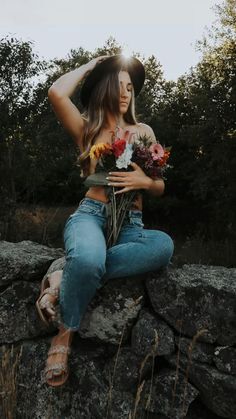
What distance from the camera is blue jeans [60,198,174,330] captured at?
2.79m

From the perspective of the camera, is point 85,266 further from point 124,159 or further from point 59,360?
point 124,159

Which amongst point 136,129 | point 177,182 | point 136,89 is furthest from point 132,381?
point 177,182

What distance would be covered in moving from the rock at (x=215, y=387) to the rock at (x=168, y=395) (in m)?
0.06

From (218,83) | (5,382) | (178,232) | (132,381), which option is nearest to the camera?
(5,382)

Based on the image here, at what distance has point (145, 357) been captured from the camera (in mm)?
2859

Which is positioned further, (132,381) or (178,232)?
(178,232)

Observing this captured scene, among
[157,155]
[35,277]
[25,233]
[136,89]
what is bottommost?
[25,233]

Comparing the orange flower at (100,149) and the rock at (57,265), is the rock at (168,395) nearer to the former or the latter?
the rock at (57,265)

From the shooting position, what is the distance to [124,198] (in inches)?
128

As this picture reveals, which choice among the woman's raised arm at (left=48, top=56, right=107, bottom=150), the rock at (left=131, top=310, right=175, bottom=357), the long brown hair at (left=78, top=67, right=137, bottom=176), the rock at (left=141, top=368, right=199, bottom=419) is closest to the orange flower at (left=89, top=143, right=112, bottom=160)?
the long brown hair at (left=78, top=67, right=137, bottom=176)

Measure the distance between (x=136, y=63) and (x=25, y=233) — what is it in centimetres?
593

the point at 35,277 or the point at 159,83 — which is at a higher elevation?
the point at 159,83

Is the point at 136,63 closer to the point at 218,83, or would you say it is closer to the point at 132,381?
the point at 132,381

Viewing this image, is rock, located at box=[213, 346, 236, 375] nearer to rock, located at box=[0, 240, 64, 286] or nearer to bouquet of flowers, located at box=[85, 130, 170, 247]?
bouquet of flowers, located at box=[85, 130, 170, 247]
